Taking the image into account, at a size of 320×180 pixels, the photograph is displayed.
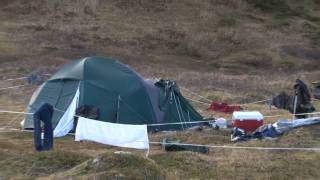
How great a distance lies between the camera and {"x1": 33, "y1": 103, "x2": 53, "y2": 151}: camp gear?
42.5 feet

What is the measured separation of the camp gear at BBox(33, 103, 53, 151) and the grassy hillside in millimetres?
1041

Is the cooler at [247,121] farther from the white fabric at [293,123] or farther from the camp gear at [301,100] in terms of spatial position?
the camp gear at [301,100]

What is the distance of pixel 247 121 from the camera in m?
16.2

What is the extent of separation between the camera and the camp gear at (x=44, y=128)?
12953mm

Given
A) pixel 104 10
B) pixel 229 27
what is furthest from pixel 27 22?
pixel 229 27

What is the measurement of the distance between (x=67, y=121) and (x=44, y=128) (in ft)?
9.49

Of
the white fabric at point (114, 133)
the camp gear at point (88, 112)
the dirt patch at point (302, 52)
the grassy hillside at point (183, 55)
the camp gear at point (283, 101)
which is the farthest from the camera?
the dirt patch at point (302, 52)

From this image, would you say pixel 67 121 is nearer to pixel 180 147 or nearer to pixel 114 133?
pixel 114 133

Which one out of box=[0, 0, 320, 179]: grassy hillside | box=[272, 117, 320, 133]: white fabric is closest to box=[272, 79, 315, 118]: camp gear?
box=[272, 117, 320, 133]: white fabric

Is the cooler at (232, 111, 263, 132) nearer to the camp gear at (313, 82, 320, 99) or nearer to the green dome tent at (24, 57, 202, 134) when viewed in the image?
the green dome tent at (24, 57, 202, 134)

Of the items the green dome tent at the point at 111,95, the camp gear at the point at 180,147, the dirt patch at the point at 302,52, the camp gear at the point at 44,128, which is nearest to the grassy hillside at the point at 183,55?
the dirt patch at the point at 302,52

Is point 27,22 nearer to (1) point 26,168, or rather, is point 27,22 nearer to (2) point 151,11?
(2) point 151,11

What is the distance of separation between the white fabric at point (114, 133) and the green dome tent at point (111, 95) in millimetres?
1737

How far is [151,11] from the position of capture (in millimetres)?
44562
